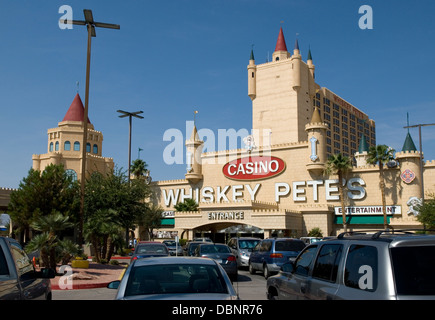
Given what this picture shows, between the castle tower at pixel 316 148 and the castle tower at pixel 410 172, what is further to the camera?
the castle tower at pixel 316 148

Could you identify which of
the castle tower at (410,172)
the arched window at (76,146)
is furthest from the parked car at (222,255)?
the arched window at (76,146)

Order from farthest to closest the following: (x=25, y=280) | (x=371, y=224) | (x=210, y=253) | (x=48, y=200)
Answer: (x=371, y=224), (x=48, y=200), (x=210, y=253), (x=25, y=280)

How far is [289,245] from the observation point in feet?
64.9

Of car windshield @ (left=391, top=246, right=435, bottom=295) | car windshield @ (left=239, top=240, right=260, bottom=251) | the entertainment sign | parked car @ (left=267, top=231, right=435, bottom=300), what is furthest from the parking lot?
the entertainment sign

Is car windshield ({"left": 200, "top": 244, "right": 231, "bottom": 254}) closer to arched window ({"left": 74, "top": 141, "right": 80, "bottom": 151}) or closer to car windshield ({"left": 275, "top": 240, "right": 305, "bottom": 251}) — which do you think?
car windshield ({"left": 275, "top": 240, "right": 305, "bottom": 251})

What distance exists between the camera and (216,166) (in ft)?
210

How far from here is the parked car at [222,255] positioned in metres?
18.3

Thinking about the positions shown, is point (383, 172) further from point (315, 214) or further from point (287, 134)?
point (287, 134)

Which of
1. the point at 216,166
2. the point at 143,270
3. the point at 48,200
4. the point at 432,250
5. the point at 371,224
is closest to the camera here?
the point at 432,250

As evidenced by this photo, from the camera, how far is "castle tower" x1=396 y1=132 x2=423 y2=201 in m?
49.2

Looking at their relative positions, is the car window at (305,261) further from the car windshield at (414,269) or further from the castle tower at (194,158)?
the castle tower at (194,158)

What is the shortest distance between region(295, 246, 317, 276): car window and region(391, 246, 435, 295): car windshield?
232cm

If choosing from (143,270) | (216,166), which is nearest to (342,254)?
(143,270)

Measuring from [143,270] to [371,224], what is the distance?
49660 millimetres
